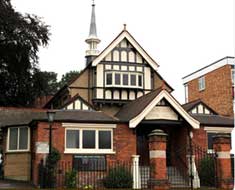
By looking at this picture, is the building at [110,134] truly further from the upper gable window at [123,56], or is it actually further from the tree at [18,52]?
the tree at [18,52]

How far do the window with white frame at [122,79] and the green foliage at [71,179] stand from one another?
10.9 m

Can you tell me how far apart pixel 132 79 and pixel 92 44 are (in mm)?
10724

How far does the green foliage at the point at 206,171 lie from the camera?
23219 mm

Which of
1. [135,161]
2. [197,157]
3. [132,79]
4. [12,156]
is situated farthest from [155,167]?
[132,79]

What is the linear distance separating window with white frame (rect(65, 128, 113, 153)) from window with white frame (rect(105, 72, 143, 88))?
7.70m

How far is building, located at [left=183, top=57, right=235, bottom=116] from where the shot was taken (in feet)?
128

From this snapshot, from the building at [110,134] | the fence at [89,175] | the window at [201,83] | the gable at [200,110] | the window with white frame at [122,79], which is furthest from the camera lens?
the window at [201,83]

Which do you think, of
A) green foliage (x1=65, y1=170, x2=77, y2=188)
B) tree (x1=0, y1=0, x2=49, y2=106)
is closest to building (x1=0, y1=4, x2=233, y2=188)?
green foliage (x1=65, y1=170, x2=77, y2=188)

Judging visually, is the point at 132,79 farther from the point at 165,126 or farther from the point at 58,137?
the point at 58,137

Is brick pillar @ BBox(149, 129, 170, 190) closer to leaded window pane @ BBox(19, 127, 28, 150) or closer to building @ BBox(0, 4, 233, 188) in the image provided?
building @ BBox(0, 4, 233, 188)

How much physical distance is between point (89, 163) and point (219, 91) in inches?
766

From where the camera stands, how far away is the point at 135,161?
22.9m

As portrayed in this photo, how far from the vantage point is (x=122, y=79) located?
32750 millimetres

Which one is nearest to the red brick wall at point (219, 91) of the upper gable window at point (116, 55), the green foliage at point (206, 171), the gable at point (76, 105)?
the upper gable window at point (116, 55)
